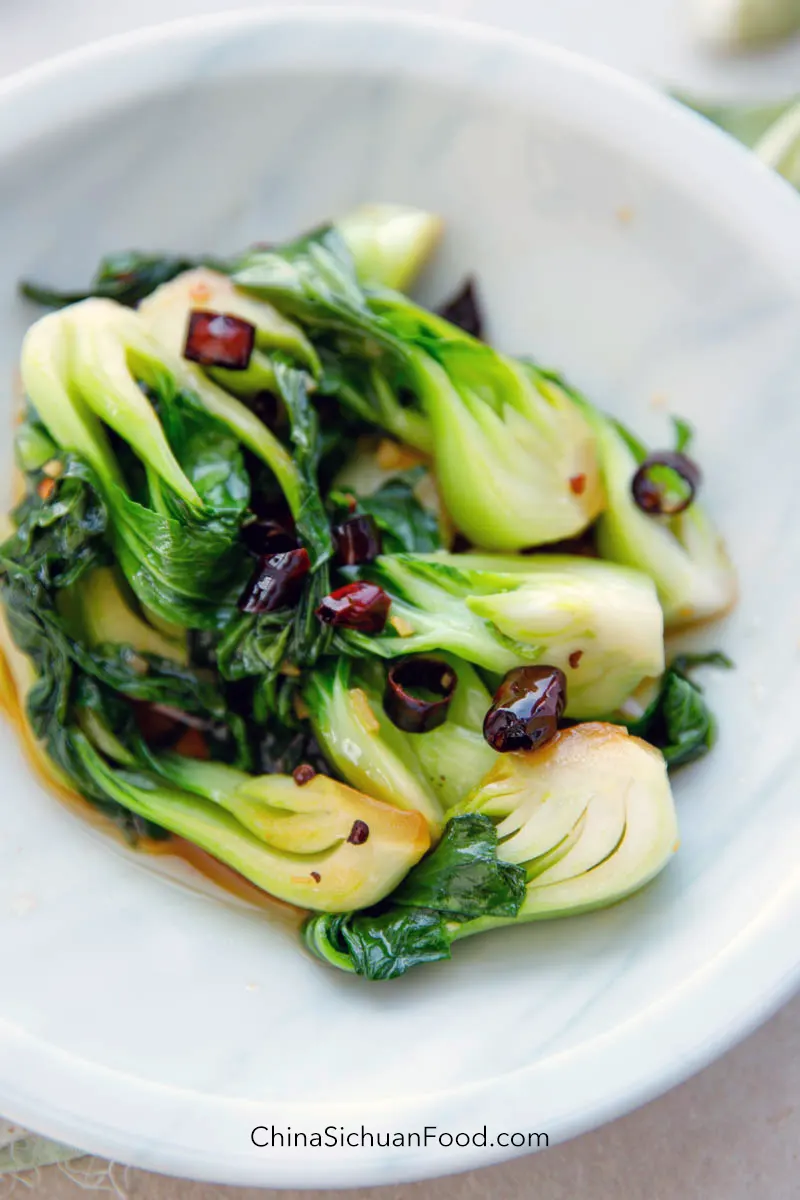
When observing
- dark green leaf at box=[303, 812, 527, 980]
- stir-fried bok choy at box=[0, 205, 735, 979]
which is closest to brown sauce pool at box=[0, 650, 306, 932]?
stir-fried bok choy at box=[0, 205, 735, 979]

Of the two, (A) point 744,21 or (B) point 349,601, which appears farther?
(A) point 744,21

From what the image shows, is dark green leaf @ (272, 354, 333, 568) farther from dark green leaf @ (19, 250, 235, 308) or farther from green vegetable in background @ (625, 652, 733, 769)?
green vegetable in background @ (625, 652, 733, 769)

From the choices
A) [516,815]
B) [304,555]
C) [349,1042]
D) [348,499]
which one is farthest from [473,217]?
[349,1042]

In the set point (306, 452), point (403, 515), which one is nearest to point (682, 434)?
point (403, 515)

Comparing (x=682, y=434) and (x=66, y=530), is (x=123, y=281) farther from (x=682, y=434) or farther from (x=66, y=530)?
(x=682, y=434)

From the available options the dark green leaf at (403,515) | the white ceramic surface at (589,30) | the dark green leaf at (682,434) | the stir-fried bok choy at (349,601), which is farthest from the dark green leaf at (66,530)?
the white ceramic surface at (589,30)

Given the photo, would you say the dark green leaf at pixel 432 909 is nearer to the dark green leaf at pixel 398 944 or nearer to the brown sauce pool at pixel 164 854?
the dark green leaf at pixel 398 944
